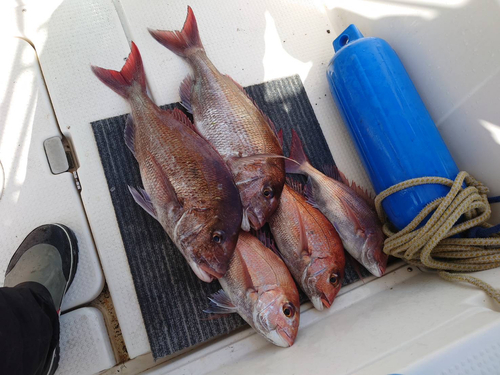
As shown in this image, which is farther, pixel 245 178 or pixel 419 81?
pixel 419 81

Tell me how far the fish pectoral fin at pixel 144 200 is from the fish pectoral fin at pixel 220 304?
464 mm

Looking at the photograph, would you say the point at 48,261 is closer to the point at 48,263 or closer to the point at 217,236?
the point at 48,263

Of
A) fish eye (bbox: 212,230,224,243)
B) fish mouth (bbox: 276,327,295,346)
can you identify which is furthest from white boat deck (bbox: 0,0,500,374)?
fish eye (bbox: 212,230,224,243)

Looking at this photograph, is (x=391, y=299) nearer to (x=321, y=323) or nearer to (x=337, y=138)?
(x=321, y=323)

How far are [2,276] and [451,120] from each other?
7.48 feet

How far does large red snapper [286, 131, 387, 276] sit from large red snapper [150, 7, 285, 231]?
23 cm

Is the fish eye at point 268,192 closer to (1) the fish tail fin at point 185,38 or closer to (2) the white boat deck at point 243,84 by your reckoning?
(2) the white boat deck at point 243,84

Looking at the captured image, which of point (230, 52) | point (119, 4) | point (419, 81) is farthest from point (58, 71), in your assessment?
point (419, 81)

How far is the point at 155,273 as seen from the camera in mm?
1665

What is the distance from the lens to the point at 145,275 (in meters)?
1.66

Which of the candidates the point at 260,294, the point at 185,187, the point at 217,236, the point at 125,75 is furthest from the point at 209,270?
the point at 125,75

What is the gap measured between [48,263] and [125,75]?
98 centimetres

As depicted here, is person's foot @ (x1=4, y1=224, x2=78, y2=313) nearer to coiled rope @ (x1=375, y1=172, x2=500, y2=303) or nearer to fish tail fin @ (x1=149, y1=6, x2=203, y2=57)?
fish tail fin @ (x1=149, y1=6, x2=203, y2=57)

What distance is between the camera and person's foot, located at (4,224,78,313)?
4.87 feet
